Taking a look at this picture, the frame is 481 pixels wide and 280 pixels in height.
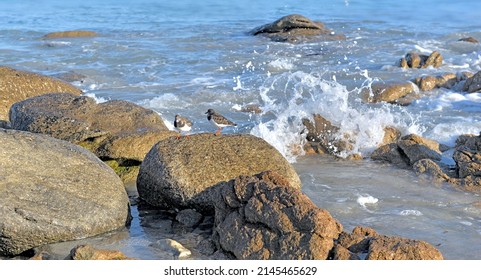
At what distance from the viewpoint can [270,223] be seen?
559cm

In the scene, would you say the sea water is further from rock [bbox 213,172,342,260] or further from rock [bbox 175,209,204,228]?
rock [bbox 213,172,342,260]

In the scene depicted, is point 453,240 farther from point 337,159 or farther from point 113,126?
point 113,126

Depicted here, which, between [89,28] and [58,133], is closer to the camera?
[58,133]

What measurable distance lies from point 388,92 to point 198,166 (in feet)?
24.9

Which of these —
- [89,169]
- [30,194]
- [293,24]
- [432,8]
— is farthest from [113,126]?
[432,8]

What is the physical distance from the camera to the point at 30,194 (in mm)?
6152

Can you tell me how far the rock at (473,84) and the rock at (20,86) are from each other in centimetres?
789

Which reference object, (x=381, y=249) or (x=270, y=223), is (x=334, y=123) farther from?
(x=381, y=249)

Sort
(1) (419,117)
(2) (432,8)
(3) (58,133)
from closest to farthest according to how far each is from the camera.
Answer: (3) (58,133)
(1) (419,117)
(2) (432,8)

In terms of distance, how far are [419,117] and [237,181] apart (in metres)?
6.66

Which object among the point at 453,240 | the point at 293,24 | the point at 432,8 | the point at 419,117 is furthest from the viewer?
the point at 432,8

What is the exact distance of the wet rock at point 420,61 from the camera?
16781 millimetres

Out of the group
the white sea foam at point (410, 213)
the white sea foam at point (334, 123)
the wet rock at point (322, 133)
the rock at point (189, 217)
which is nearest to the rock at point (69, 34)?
the white sea foam at point (334, 123)

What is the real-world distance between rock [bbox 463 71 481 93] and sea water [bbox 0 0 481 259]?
0.78ft
